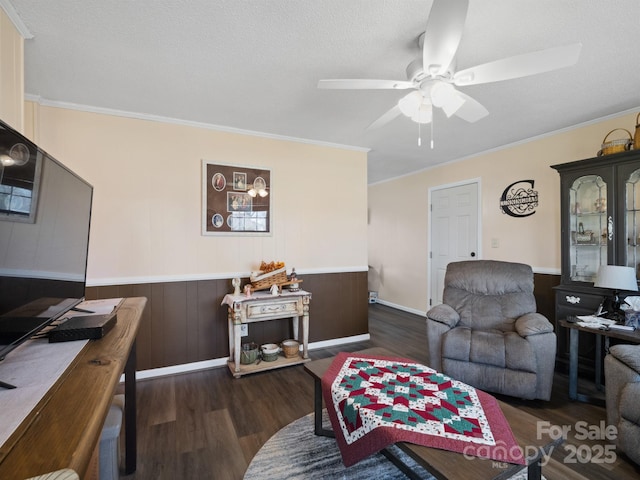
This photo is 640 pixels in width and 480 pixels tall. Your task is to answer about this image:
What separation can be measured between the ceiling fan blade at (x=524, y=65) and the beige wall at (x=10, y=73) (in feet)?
7.45

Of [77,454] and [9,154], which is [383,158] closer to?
[9,154]

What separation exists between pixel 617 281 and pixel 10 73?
4.08 m

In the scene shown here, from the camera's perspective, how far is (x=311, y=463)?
175 centimetres

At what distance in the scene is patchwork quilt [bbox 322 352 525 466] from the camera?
121 centimetres

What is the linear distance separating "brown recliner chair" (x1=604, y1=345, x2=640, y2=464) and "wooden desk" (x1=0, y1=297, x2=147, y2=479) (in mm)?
2417

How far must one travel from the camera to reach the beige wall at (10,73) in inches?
62.2

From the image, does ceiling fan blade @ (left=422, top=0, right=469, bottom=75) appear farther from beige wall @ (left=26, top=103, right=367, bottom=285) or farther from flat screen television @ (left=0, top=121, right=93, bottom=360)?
beige wall @ (left=26, top=103, right=367, bottom=285)

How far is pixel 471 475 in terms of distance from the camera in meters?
1.06

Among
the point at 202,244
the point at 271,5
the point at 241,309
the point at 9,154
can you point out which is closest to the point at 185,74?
the point at 271,5

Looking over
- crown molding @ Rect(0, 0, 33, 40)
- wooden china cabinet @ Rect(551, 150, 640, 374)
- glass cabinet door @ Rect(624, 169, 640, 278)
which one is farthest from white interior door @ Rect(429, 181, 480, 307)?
crown molding @ Rect(0, 0, 33, 40)

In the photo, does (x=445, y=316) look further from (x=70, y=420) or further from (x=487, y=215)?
(x=70, y=420)

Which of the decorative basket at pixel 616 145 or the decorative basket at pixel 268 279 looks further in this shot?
the decorative basket at pixel 268 279

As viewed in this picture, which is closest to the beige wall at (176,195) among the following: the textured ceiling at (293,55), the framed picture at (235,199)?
the framed picture at (235,199)

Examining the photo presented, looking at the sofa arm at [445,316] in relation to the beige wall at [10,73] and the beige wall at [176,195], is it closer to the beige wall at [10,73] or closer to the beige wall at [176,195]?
the beige wall at [176,195]
